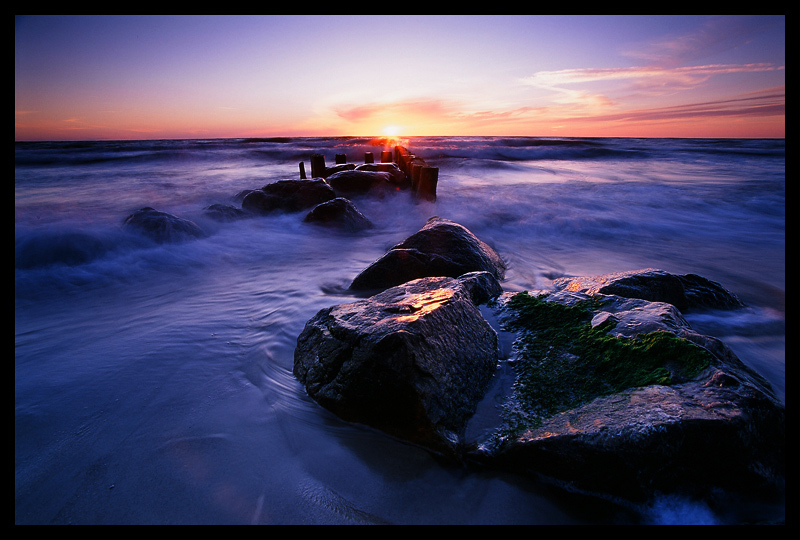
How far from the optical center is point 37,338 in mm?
3516

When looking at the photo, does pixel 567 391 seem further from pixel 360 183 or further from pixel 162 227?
pixel 360 183

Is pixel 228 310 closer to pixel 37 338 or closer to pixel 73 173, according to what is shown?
pixel 37 338

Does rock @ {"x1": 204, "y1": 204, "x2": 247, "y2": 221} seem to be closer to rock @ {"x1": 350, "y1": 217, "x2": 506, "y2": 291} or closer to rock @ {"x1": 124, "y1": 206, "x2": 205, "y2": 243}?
rock @ {"x1": 124, "y1": 206, "x2": 205, "y2": 243}

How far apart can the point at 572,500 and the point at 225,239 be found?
6677mm

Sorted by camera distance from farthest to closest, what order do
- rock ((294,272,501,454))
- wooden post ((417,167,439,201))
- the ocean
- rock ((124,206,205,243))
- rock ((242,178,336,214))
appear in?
wooden post ((417,167,439,201)) → rock ((242,178,336,214)) → rock ((124,206,205,243)) → rock ((294,272,501,454)) → the ocean

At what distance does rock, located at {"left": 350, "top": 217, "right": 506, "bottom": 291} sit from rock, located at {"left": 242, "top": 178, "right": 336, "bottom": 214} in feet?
15.3

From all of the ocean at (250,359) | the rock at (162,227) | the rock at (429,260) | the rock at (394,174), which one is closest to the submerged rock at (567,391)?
the ocean at (250,359)

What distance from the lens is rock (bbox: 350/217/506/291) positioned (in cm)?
416

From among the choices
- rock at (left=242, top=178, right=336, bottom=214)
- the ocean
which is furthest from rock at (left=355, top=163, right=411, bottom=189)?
rock at (left=242, top=178, right=336, bottom=214)

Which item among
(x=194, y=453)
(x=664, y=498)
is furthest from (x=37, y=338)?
(x=664, y=498)

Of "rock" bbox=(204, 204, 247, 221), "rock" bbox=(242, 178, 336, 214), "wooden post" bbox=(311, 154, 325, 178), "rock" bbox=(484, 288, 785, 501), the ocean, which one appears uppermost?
"wooden post" bbox=(311, 154, 325, 178)

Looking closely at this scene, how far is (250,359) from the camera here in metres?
3.03

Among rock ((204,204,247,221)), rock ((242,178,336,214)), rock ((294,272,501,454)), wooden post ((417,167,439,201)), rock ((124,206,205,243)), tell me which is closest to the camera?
rock ((294,272,501,454))
